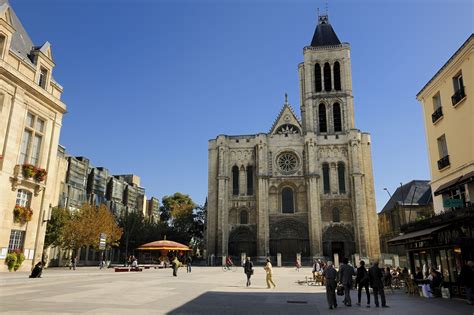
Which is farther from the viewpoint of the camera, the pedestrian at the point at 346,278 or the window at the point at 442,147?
the window at the point at 442,147

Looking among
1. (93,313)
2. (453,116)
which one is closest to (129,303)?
(93,313)

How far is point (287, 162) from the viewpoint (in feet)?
174

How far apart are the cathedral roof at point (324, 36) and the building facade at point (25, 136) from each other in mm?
43151

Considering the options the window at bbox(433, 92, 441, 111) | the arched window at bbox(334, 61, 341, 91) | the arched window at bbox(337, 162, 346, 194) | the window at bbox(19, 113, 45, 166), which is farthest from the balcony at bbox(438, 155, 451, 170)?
the arched window at bbox(334, 61, 341, 91)

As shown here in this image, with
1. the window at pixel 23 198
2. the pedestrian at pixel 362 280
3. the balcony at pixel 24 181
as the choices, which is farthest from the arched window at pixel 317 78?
the pedestrian at pixel 362 280

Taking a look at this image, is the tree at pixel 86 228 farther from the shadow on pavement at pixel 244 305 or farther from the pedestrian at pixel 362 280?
the pedestrian at pixel 362 280

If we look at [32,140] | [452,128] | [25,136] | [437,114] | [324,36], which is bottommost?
[452,128]

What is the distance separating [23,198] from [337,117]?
142 ft

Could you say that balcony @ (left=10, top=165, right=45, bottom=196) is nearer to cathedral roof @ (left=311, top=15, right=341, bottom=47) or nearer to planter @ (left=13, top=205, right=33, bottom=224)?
planter @ (left=13, top=205, right=33, bottom=224)

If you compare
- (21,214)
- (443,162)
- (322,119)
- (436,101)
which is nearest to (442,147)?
(443,162)

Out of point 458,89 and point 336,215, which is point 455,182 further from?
point 336,215

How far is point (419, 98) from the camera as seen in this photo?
19500 millimetres

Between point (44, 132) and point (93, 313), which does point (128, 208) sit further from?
point (93, 313)

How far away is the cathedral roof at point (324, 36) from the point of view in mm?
58906
